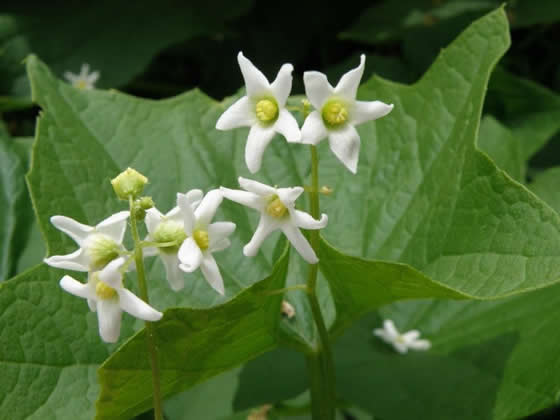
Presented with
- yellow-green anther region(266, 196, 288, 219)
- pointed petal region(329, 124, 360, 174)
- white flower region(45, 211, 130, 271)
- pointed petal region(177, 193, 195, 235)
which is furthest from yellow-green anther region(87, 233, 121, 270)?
pointed petal region(329, 124, 360, 174)

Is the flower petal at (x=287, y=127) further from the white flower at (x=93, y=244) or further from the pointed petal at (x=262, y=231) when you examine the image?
the white flower at (x=93, y=244)

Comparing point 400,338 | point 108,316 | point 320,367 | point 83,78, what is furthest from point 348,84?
point 83,78

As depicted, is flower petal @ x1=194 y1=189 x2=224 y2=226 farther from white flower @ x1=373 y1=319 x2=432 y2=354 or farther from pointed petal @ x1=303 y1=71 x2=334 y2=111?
white flower @ x1=373 y1=319 x2=432 y2=354

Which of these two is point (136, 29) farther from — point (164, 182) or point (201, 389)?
point (201, 389)

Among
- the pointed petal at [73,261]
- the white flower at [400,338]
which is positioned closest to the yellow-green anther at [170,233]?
the pointed petal at [73,261]

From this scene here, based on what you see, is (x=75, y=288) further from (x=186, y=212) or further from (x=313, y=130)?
(x=313, y=130)

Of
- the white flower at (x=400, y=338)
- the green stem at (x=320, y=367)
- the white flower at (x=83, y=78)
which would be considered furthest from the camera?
the white flower at (x=83, y=78)

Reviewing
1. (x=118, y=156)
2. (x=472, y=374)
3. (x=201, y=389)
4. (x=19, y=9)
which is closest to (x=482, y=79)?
(x=472, y=374)
